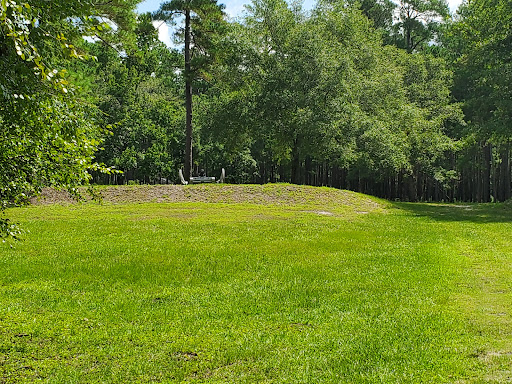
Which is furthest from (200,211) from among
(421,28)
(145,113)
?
(421,28)

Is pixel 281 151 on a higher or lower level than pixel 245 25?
lower

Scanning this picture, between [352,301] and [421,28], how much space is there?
5774 cm

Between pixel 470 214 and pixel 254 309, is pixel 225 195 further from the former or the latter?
pixel 254 309

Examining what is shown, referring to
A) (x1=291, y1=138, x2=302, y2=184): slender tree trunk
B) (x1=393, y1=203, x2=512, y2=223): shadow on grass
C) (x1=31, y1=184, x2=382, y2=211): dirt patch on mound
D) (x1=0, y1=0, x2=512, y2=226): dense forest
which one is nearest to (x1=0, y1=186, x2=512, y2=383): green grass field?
(x1=0, y1=0, x2=512, y2=226): dense forest

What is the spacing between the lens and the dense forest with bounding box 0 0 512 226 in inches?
187

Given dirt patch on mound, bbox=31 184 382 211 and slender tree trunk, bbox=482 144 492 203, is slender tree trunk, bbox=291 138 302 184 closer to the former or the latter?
dirt patch on mound, bbox=31 184 382 211

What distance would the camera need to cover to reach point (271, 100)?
98.0 ft

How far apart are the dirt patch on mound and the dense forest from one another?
4.75 meters

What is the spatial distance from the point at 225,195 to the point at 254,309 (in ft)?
60.7

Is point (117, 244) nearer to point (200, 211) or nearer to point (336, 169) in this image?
point (200, 211)

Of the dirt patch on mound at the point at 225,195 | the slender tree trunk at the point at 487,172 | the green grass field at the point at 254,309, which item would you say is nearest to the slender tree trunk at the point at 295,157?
the dirt patch on mound at the point at 225,195

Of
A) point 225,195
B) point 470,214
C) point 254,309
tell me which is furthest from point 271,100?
point 254,309

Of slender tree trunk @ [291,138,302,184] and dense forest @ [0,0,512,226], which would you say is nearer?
dense forest @ [0,0,512,226]

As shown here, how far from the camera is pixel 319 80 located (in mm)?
29703
